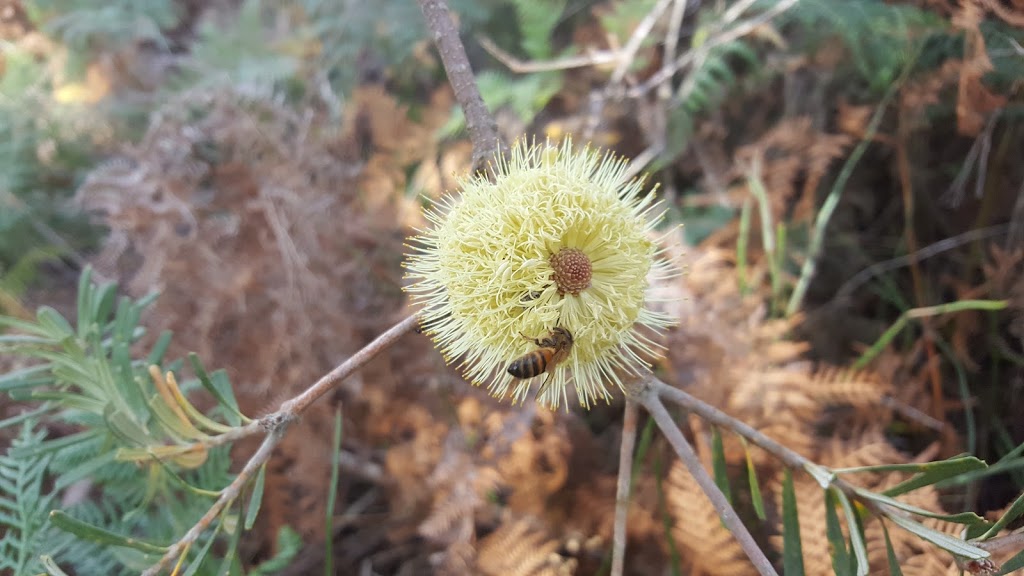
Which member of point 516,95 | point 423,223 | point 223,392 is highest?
point 516,95

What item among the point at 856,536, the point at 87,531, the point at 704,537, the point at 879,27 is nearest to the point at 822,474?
the point at 856,536

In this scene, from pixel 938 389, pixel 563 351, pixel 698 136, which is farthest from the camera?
pixel 698 136

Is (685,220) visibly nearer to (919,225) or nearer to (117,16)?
(919,225)

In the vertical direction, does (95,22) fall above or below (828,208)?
above

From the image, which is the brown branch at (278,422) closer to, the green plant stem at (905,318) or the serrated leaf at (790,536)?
the serrated leaf at (790,536)

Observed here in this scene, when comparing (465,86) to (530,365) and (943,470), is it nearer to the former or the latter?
(530,365)

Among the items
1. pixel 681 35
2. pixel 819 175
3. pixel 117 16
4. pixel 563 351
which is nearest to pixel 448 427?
pixel 563 351
